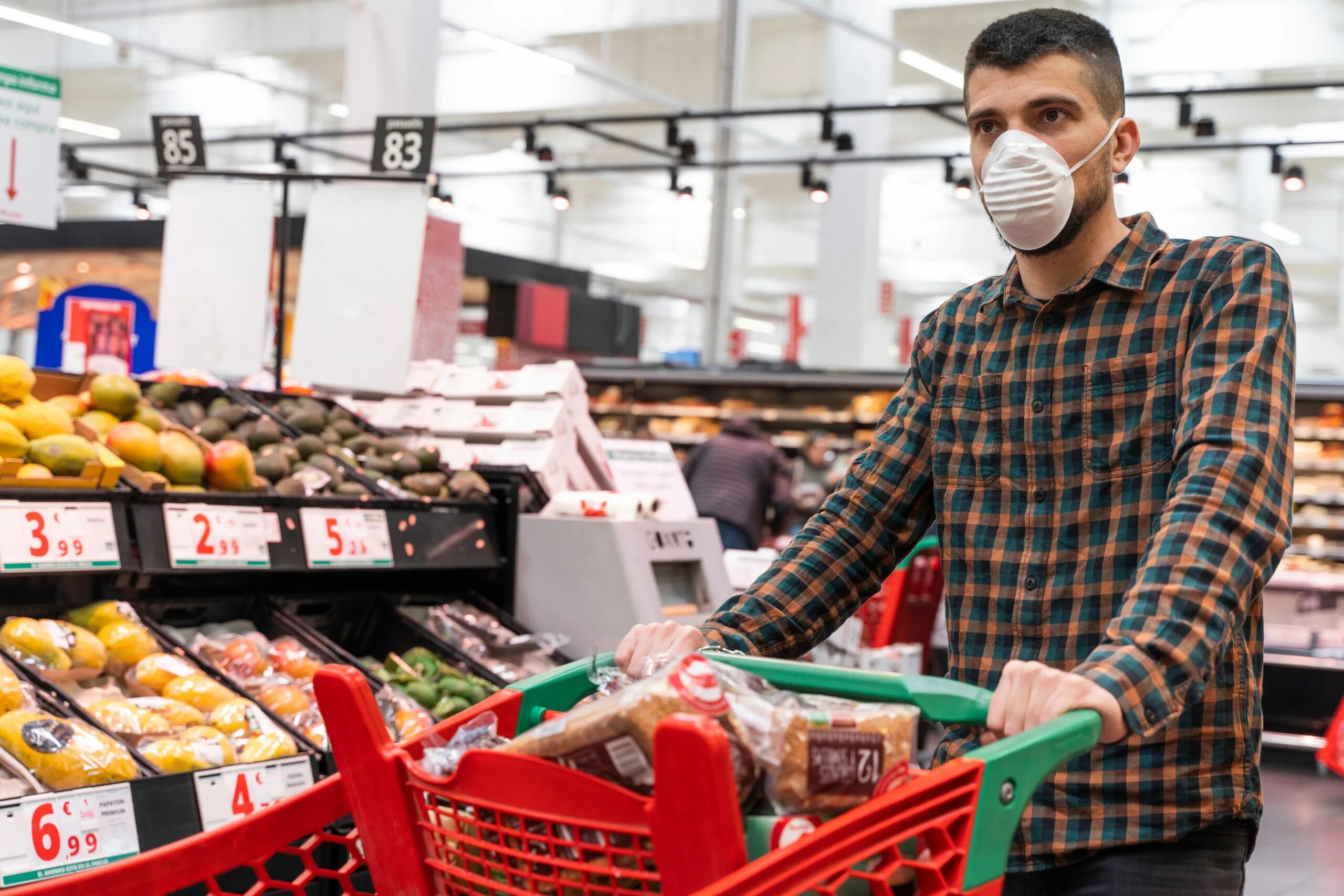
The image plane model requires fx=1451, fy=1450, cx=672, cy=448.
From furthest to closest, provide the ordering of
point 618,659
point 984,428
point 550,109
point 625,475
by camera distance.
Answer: point 550,109, point 625,475, point 984,428, point 618,659

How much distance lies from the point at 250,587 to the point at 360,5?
5643 millimetres

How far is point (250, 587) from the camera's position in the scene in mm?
3133

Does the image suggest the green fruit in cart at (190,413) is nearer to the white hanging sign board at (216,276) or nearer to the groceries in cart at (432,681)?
the groceries in cart at (432,681)

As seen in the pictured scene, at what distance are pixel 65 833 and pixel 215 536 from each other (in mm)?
841

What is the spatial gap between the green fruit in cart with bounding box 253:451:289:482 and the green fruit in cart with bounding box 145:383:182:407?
34 centimetres

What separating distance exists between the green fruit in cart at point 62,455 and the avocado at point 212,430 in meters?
0.61

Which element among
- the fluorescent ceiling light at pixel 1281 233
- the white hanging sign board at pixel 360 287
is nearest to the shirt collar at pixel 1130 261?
the white hanging sign board at pixel 360 287

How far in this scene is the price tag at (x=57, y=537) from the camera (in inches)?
95.6

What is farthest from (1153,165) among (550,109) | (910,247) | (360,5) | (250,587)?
(250,587)

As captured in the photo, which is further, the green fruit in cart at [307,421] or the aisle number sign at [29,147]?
the aisle number sign at [29,147]

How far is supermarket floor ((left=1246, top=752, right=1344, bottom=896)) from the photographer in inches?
203

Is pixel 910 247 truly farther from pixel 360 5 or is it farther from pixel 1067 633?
pixel 1067 633

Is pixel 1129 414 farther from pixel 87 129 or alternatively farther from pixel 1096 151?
pixel 87 129

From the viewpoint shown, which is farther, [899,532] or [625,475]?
[625,475]
